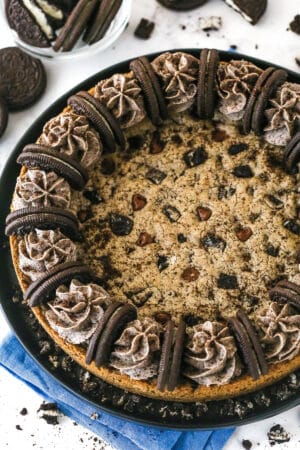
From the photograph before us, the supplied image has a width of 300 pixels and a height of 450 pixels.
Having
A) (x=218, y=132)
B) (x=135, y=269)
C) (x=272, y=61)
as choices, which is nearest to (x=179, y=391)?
(x=135, y=269)

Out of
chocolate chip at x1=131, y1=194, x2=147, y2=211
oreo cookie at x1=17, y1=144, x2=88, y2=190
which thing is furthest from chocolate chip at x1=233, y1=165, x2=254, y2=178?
oreo cookie at x1=17, y1=144, x2=88, y2=190

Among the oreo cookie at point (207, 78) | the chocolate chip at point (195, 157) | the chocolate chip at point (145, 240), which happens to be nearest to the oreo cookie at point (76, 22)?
the oreo cookie at point (207, 78)

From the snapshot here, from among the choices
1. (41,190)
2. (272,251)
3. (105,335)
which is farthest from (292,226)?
(41,190)

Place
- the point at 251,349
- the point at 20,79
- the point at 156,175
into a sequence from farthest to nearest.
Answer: the point at 20,79, the point at 156,175, the point at 251,349

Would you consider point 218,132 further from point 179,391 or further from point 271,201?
point 179,391

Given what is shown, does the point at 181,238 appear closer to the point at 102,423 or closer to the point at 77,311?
the point at 77,311

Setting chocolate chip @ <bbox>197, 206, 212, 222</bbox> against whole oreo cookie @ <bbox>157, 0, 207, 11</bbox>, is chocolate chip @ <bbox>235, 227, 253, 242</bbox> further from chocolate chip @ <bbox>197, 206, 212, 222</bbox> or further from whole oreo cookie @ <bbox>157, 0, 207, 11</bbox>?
whole oreo cookie @ <bbox>157, 0, 207, 11</bbox>

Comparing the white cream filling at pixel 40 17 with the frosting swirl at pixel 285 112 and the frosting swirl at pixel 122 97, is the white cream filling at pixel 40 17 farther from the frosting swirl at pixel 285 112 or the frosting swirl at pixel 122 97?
the frosting swirl at pixel 285 112
